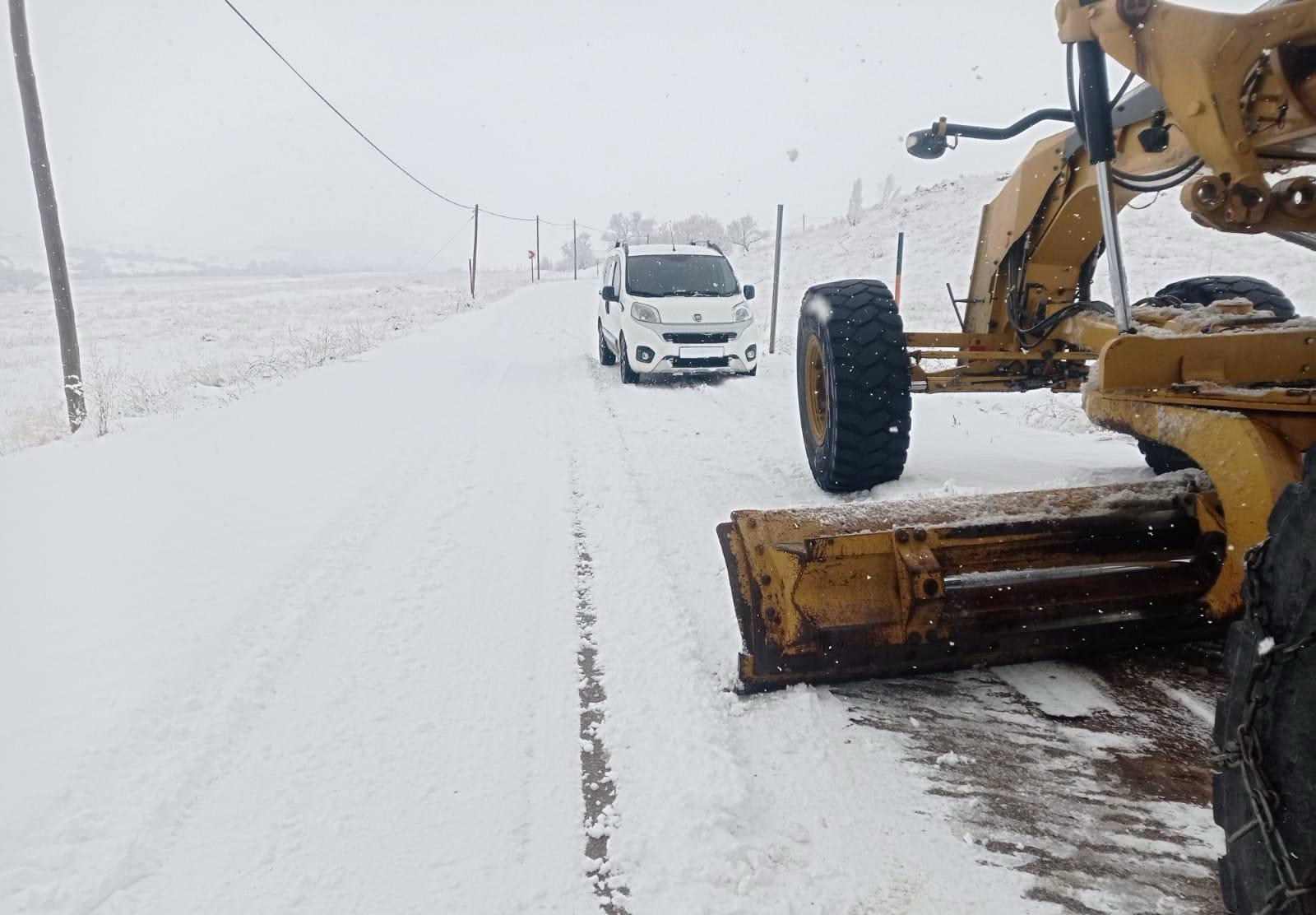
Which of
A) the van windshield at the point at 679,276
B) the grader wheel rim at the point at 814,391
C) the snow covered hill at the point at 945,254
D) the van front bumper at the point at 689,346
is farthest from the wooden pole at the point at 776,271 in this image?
the grader wheel rim at the point at 814,391

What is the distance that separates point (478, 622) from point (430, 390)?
6377 millimetres

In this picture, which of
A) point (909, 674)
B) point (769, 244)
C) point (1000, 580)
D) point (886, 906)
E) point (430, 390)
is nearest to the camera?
point (886, 906)

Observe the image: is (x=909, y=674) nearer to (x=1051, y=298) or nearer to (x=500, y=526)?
(x=500, y=526)

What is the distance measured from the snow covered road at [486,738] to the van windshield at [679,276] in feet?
20.6

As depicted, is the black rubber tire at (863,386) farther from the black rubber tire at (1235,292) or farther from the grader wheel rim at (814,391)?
the black rubber tire at (1235,292)

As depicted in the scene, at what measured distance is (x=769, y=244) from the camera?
4434 centimetres

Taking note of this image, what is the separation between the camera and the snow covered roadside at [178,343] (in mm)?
9992

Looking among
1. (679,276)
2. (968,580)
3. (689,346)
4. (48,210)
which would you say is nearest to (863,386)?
(968,580)

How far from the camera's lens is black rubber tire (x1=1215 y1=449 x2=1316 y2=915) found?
1145mm

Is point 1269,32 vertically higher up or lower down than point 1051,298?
higher up

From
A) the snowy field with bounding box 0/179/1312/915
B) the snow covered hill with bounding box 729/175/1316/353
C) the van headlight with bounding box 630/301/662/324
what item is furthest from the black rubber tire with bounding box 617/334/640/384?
the snowy field with bounding box 0/179/1312/915

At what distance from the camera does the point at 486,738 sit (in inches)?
98.6

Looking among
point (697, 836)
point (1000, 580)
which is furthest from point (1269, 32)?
point (697, 836)

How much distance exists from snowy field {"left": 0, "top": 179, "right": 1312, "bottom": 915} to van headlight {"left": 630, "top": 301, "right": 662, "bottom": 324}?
4.68 metres
